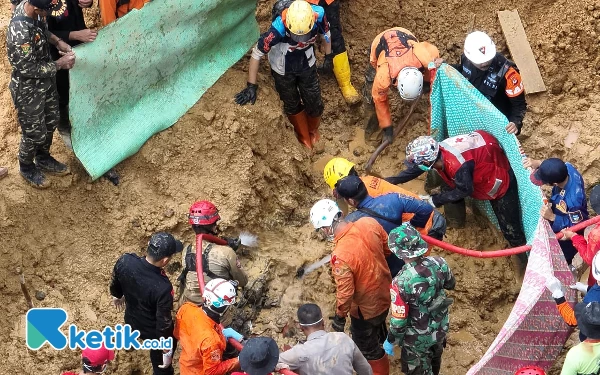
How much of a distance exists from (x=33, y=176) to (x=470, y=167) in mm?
3957

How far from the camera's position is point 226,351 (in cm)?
607

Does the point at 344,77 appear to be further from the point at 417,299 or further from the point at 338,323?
the point at 417,299

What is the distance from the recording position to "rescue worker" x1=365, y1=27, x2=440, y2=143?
756 centimetres

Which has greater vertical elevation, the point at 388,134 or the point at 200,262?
the point at 388,134

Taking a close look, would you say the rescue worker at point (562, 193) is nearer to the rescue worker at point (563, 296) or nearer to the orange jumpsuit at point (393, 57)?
the rescue worker at point (563, 296)

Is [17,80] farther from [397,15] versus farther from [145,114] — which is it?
[397,15]

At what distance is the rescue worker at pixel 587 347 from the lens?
495cm

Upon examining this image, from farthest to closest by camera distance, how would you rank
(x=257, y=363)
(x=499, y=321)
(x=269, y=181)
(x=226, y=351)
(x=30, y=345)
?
(x=269, y=181), (x=499, y=321), (x=30, y=345), (x=226, y=351), (x=257, y=363)

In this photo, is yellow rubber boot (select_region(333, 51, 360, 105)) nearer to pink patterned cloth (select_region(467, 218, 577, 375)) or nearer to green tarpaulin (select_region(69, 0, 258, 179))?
green tarpaulin (select_region(69, 0, 258, 179))

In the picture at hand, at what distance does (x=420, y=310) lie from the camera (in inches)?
235

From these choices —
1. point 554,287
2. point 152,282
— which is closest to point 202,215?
point 152,282

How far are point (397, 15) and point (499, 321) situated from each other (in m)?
3.64

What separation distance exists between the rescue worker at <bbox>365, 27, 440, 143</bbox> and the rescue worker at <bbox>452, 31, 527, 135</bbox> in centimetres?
38

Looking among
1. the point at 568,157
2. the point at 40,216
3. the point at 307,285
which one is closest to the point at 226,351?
the point at 307,285
